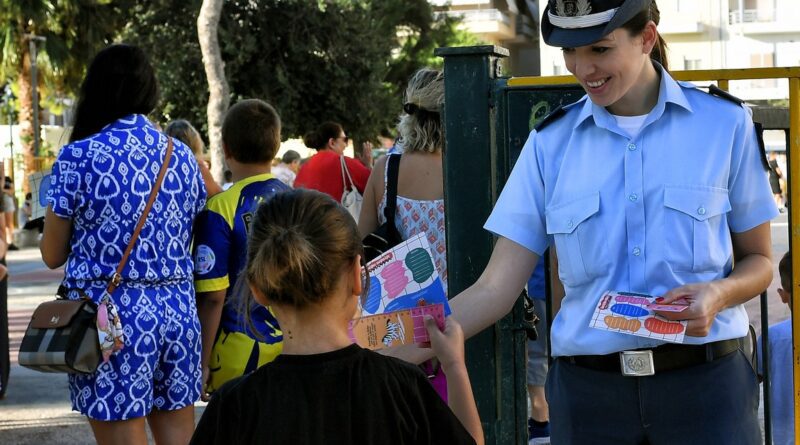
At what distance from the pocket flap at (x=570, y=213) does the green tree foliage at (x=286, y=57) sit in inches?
931

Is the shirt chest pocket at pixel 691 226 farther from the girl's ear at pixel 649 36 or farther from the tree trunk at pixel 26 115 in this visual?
the tree trunk at pixel 26 115

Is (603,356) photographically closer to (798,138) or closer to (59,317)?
(798,138)

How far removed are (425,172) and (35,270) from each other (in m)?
15.7

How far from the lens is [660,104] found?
2.62 meters

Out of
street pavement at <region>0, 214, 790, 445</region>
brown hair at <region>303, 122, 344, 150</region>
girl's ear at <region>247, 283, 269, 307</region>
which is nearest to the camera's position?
girl's ear at <region>247, 283, 269, 307</region>

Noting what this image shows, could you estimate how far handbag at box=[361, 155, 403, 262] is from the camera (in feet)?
15.3

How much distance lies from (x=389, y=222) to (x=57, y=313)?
1.50 meters

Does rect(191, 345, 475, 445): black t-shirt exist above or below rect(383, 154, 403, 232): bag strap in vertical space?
below

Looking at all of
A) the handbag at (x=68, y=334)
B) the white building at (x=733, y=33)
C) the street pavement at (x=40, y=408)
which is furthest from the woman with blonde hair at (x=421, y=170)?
the white building at (x=733, y=33)

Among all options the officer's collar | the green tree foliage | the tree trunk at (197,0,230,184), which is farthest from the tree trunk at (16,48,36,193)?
the officer's collar

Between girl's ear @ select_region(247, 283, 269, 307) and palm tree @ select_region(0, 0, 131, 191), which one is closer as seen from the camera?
girl's ear @ select_region(247, 283, 269, 307)

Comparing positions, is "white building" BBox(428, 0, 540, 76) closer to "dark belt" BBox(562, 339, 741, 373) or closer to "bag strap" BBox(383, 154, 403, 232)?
"bag strap" BBox(383, 154, 403, 232)

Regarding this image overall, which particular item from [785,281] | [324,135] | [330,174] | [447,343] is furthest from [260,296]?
[324,135]

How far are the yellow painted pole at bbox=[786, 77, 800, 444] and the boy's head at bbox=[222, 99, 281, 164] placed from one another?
208 centimetres
